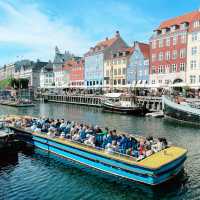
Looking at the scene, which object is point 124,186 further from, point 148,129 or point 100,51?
point 100,51

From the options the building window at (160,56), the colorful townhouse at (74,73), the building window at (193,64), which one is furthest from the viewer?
the colorful townhouse at (74,73)

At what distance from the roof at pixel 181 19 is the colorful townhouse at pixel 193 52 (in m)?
0.33

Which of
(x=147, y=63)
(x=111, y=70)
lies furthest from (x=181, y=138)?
(x=111, y=70)

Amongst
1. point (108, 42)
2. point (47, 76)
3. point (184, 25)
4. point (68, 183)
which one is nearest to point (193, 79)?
point (184, 25)

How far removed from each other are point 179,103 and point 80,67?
6364 cm

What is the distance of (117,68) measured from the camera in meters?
84.6

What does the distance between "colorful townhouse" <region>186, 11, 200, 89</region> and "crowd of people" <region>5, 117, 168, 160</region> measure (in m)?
40.5

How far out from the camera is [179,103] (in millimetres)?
44250

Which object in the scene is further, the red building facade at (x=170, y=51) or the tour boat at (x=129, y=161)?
the red building facade at (x=170, y=51)

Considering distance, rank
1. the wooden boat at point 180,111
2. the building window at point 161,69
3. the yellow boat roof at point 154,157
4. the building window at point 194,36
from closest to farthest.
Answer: the yellow boat roof at point 154,157 → the wooden boat at point 180,111 → the building window at point 194,36 → the building window at point 161,69

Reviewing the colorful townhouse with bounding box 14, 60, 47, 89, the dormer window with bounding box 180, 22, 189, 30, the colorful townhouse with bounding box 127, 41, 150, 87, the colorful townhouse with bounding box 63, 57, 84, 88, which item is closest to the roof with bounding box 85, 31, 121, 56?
the colorful townhouse with bounding box 63, 57, 84, 88

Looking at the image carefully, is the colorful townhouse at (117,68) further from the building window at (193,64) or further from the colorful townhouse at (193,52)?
the building window at (193,64)

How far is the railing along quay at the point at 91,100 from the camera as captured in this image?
57.5 meters

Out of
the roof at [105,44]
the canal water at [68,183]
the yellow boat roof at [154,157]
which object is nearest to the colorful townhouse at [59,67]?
the roof at [105,44]
